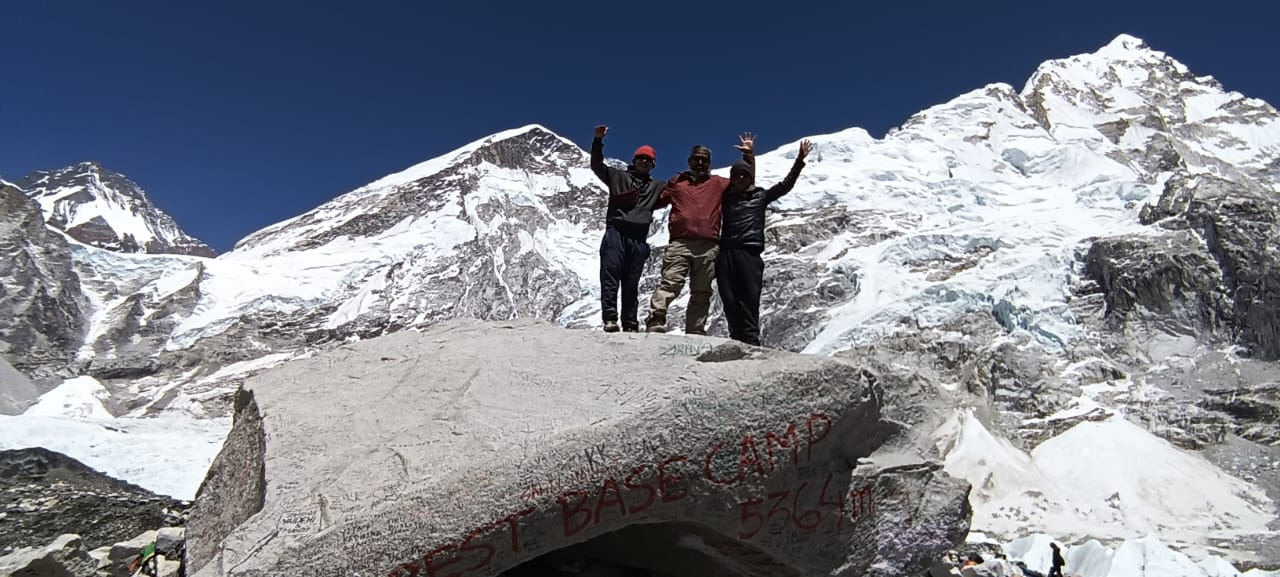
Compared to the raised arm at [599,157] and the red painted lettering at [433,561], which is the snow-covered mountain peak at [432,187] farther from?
the red painted lettering at [433,561]

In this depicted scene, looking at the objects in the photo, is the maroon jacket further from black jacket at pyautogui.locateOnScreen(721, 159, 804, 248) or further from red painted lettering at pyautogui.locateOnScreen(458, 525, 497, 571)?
red painted lettering at pyautogui.locateOnScreen(458, 525, 497, 571)

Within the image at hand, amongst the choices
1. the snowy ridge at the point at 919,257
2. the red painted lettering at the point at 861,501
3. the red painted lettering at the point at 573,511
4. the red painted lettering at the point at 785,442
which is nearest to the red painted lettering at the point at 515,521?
the red painted lettering at the point at 573,511

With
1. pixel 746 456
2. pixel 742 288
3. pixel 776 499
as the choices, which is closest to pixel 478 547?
pixel 746 456

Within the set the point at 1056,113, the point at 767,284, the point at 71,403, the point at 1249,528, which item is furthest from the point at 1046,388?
the point at 1056,113

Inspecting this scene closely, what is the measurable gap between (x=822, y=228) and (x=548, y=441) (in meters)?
111

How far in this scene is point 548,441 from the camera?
4289 mm

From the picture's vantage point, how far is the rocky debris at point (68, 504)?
307 inches

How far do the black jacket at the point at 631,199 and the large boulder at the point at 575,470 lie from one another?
147 centimetres

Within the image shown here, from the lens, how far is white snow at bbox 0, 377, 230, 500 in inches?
344

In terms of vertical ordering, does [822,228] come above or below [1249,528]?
above

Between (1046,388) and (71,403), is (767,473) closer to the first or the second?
(71,403)

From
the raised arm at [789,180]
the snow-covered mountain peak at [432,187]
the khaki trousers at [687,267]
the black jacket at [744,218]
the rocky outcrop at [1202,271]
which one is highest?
the snow-covered mountain peak at [432,187]

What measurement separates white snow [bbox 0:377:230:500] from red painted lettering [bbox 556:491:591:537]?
5.92 m

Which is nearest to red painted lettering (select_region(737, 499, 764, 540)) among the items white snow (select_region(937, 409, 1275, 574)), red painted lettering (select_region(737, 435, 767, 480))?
red painted lettering (select_region(737, 435, 767, 480))
